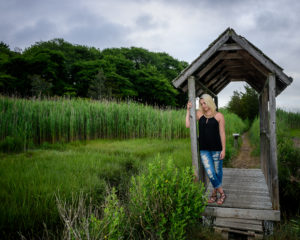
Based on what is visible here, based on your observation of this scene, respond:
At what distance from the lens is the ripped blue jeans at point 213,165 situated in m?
3.98

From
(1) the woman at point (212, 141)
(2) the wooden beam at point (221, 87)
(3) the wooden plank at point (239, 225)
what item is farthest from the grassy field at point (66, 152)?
(2) the wooden beam at point (221, 87)

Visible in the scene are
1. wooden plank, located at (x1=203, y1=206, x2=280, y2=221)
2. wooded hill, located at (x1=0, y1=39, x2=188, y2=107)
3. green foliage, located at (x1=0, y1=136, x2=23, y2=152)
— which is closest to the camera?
wooden plank, located at (x1=203, y1=206, x2=280, y2=221)

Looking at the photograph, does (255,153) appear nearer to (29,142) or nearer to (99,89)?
(29,142)

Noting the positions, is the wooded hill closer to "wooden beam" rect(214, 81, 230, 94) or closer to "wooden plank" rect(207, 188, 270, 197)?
"wooden beam" rect(214, 81, 230, 94)

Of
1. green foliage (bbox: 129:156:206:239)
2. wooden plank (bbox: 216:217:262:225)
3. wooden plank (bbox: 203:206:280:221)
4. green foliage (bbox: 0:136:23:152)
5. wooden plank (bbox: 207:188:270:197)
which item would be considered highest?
green foliage (bbox: 0:136:23:152)

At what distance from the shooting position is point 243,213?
3844 millimetres

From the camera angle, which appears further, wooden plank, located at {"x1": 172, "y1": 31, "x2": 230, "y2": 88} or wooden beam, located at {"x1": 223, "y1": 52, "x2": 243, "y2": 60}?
wooden beam, located at {"x1": 223, "y1": 52, "x2": 243, "y2": 60}

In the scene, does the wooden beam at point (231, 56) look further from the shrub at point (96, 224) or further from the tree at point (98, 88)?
the tree at point (98, 88)

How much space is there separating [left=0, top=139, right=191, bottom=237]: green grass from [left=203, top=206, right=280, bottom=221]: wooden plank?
6.58 ft

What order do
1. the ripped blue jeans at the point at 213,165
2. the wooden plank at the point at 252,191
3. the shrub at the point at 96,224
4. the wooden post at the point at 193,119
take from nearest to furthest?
the shrub at the point at 96,224 → the ripped blue jeans at the point at 213,165 → the wooden post at the point at 193,119 → the wooden plank at the point at 252,191

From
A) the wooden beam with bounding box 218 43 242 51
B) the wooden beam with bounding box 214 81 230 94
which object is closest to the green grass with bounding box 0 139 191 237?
the wooden beam with bounding box 214 81 230 94

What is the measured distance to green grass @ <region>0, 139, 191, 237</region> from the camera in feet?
10.5

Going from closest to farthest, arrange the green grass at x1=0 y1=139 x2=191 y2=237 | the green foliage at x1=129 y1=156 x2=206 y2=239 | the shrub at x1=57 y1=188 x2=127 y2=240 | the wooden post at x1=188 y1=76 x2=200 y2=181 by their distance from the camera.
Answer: the shrub at x1=57 y1=188 x2=127 y2=240
the green foliage at x1=129 y1=156 x2=206 y2=239
the green grass at x1=0 y1=139 x2=191 y2=237
the wooden post at x1=188 y1=76 x2=200 y2=181

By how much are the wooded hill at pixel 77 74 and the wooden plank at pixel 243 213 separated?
81.6 feet
